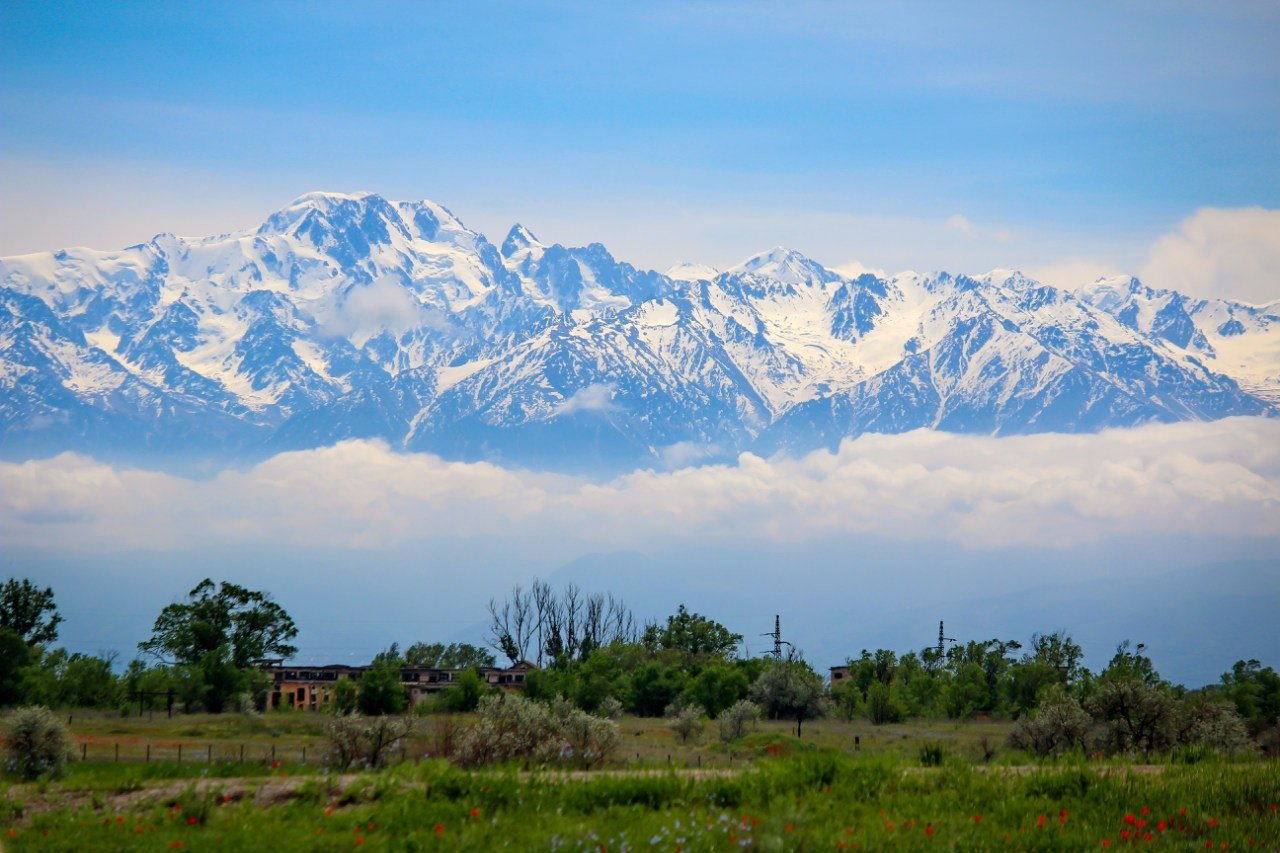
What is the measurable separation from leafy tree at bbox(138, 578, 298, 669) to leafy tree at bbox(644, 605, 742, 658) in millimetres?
54079

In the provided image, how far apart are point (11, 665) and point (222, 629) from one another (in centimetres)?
2669

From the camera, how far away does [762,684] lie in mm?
95188

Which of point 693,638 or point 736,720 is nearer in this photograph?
point 736,720

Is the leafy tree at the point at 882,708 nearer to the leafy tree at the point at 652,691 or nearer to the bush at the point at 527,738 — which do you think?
the leafy tree at the point at 652,691

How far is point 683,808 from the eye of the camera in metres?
25.5

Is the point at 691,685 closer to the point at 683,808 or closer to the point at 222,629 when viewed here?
the point at 222,629

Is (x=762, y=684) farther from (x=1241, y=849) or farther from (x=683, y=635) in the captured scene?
(x=1241, y=849)

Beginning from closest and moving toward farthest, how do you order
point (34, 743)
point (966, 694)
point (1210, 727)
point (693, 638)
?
point (34, 743) → point (1210, 727) → point (966, 694) → point (693, 638)

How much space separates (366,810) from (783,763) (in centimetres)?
939

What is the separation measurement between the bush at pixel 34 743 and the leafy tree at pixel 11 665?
5219cm

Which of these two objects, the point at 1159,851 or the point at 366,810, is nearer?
the point at 1159,851

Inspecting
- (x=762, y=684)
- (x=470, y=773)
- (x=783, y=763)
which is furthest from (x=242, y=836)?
(x=762, y=684)

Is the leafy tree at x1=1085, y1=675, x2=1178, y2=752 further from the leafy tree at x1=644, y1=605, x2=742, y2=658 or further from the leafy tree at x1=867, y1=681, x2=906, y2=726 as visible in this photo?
the leafy tree at x1=644, y1=605, x2=742, y2=658

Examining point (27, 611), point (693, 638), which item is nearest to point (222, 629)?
point (27, 611)
